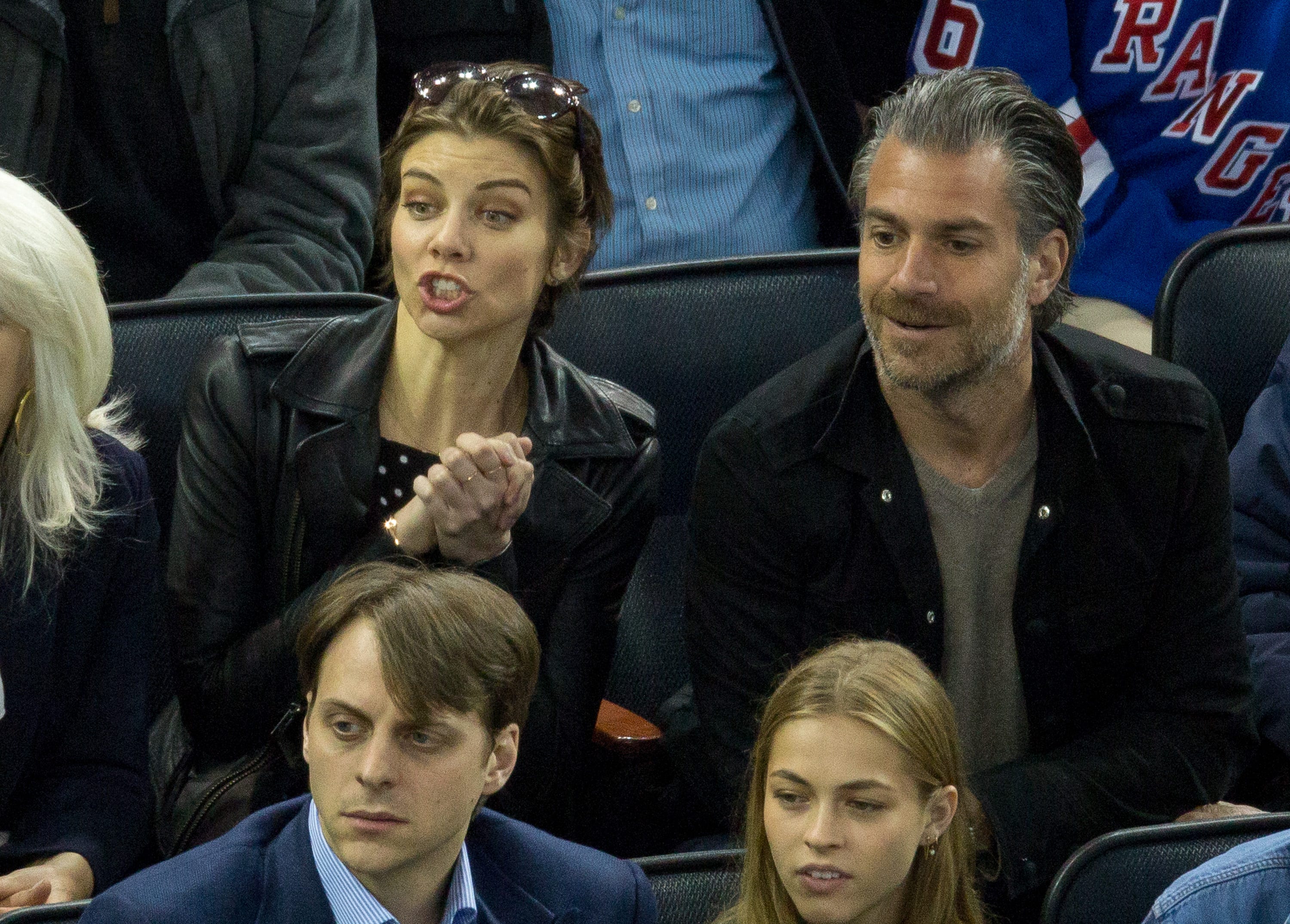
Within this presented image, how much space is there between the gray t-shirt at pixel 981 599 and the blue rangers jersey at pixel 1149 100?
0.95 m

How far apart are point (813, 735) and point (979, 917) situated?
0.23 metres

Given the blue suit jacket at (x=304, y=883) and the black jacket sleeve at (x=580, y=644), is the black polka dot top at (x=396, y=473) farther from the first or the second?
the blue suit jacket at (x=304, y=883)

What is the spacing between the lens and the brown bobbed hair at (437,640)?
62.5 inches

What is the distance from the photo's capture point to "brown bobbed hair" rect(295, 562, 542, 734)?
5.21 ft

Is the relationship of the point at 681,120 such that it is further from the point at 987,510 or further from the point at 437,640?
the point at 437,640

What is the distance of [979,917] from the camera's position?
1734 mm

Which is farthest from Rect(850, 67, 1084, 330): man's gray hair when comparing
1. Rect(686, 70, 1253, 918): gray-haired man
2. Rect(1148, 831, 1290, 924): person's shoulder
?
Rect(1148, 831, 1290, 924): person's shoulder

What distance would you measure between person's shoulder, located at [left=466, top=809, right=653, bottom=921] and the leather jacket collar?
21.4 inches

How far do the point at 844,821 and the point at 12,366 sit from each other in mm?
900

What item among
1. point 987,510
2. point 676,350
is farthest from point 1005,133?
point 676,350

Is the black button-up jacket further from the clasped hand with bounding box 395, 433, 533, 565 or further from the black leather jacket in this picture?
the clasped hand with bounding box 395, 433, 533, 565

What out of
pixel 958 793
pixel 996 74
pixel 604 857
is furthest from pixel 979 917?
pixel 996 74

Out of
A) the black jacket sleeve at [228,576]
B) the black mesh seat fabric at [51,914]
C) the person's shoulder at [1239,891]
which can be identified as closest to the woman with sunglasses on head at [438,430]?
the black jacket sleeve at [228,576]

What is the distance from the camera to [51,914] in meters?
1.55
